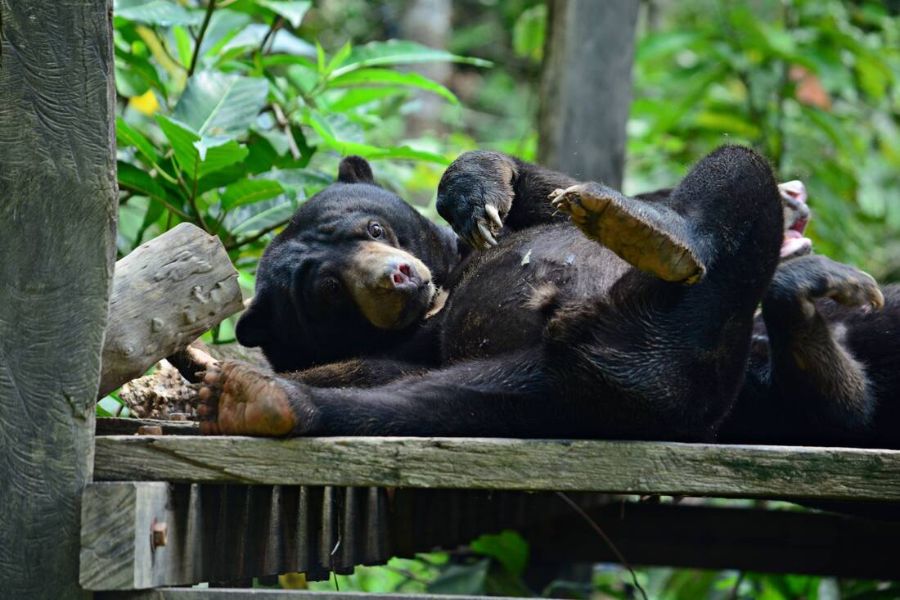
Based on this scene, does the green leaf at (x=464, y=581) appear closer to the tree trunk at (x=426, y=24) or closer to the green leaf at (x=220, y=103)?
the green leaf at (x=220, y=103)

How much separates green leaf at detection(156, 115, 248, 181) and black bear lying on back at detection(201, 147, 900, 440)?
0.50 metres

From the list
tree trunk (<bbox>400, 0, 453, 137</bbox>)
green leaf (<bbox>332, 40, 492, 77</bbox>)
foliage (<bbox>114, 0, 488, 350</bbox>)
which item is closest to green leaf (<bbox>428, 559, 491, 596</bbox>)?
foliage (<bbox>114, 0, 488, 350</bbox>)

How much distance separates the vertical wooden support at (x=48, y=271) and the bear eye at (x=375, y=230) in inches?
56.7

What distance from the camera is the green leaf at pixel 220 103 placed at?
3951 mm

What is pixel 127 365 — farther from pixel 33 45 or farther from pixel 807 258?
pixel 807 258

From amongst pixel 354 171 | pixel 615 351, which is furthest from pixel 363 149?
pixel 615 351

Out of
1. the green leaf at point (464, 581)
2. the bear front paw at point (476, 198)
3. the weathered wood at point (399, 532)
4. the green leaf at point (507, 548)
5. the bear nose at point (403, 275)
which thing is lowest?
the green leaf at point (464, 581)

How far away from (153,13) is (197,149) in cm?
92

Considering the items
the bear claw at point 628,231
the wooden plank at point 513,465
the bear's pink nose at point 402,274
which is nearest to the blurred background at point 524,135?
the bear's pink nose at point 402,274

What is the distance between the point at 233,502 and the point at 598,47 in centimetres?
349

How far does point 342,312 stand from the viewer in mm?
3479

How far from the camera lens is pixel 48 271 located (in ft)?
7.37

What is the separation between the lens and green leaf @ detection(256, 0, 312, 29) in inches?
179

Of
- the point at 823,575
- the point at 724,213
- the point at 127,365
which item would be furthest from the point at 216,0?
the point at 823,575
